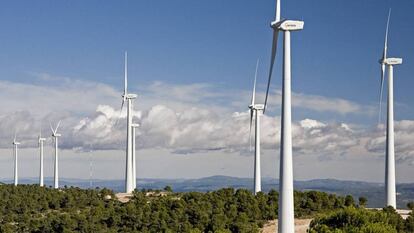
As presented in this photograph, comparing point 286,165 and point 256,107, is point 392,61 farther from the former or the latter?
point 286,165

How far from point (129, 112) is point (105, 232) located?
49.9 meters

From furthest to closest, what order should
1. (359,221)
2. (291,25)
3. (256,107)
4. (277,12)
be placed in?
(256,107) < (359,221) < (277,12) < (291,25)

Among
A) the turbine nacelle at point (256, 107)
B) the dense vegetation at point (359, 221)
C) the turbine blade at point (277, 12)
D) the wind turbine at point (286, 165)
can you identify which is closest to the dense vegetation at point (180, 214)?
the dense vegetation at point (359, 221)

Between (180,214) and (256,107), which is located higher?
(256,107)

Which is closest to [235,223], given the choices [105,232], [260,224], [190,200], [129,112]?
[260,224]

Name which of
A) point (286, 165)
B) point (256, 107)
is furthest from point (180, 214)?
point (286, 165)

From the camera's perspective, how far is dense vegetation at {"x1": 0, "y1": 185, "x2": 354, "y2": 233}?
322ft

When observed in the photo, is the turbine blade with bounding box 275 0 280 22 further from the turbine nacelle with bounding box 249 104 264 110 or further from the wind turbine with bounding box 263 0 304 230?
the turbine nacelle with bounding box 249 104 264 110

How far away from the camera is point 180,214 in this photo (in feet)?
349

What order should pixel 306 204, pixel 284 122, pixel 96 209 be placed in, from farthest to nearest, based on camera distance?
pixel 96 209 → pixel 306 204 → pixel 284 122

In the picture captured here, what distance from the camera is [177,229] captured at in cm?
9675

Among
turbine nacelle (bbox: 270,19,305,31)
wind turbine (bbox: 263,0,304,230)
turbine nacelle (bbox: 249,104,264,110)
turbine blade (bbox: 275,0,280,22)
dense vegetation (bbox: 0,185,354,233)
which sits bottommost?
dense vegetation (bbox: 0,185,354,233)

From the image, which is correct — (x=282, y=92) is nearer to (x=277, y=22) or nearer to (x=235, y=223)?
(x=277, y=22)

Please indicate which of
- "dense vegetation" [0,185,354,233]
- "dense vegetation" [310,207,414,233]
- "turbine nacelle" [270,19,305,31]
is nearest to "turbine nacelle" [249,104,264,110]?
"dense vegetation" [0,185,354,233]
